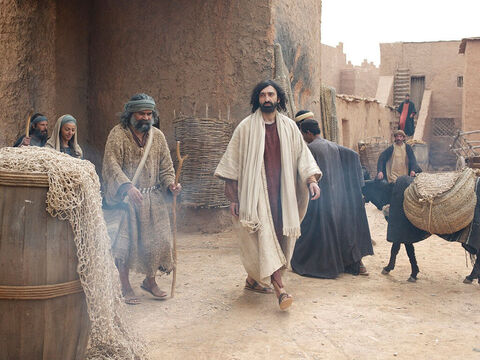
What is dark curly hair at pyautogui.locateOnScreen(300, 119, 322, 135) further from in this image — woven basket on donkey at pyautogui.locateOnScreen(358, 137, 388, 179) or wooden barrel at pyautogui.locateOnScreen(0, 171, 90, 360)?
woven basket on donkey at pyautogui.locateOnScreen(358, 137, 388, 179)

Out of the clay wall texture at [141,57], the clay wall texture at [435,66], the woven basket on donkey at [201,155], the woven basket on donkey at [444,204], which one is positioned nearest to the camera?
the woven basket on donkey at [444,204]

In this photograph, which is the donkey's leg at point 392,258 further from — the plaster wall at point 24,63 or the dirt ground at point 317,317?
the plaster wall at point 24,63

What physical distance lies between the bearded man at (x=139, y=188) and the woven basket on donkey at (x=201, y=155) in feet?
8.32

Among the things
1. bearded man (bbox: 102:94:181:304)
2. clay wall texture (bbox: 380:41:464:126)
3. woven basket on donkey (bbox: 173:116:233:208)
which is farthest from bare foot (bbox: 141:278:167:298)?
clay wall texture (bbox: 380:41:464:126)

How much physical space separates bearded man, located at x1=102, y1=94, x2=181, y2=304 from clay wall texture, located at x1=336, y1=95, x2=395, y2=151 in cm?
1001

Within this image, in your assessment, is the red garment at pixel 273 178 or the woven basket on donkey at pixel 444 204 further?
the woven basket on donkey at pixel 444 204

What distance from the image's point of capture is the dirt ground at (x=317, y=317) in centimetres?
394

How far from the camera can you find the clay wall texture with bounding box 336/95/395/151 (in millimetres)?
16608

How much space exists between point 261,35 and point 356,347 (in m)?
4.70

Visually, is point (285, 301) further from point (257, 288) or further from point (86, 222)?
point (86, 222)

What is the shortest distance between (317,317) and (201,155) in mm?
3472

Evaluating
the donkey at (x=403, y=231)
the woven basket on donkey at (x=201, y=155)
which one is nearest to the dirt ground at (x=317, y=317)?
the donkey at (x=403, y=231)

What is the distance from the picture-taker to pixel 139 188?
494cm

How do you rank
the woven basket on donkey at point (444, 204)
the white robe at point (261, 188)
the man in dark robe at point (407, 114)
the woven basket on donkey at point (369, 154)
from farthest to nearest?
the man in dark robe at point (407, 114) < the woven basket on donkey at point (369, 154) < the woven basket on donkey at point (444, 204) < the white robe at point (261, 188)
